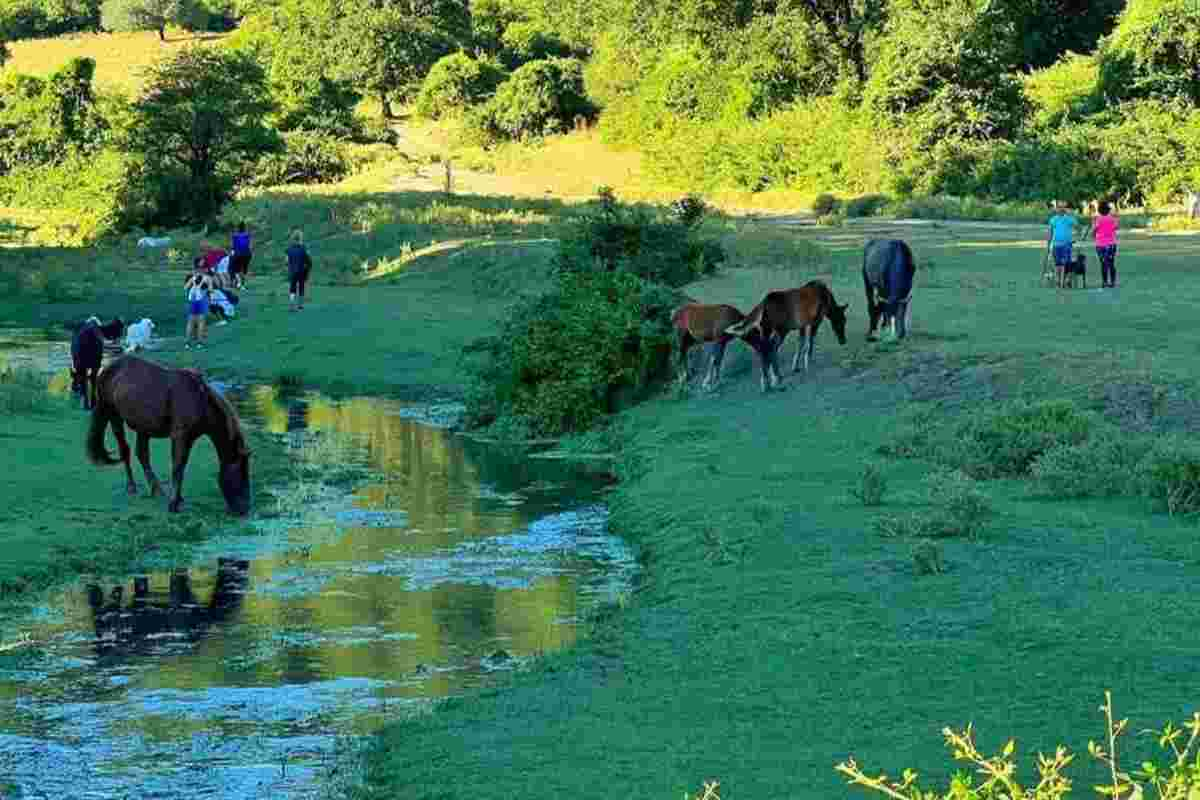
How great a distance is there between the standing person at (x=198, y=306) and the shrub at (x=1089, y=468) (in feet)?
71.9

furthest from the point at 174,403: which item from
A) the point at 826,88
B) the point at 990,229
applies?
the point at 826,88

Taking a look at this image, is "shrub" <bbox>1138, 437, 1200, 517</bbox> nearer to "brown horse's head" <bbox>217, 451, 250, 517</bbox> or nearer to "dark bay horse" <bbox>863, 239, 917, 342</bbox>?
"brown horse's head" <bbox>217, 451, 250, 517</bbox>

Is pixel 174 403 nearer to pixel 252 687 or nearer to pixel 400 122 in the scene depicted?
pixel 252 687

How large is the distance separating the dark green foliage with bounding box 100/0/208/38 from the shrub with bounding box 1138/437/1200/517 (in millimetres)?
119139

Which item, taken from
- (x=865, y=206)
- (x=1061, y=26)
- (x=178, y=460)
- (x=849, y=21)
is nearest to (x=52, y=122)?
(x=849, y=21)

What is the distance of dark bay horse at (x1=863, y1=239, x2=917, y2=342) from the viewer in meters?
27.7

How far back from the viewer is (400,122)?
99812 mm

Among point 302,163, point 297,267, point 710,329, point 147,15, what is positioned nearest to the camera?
point 710,329

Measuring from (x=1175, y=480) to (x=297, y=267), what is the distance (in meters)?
26.8

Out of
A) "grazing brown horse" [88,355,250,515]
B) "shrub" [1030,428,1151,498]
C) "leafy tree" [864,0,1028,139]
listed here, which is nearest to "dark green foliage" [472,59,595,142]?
"leafy tree" [864,0,1028,139]

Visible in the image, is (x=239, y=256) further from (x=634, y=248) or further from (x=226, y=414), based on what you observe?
(x=226, y=414)

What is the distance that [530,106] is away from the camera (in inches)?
3588

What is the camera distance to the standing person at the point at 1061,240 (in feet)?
113

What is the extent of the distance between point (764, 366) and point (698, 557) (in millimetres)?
9490
